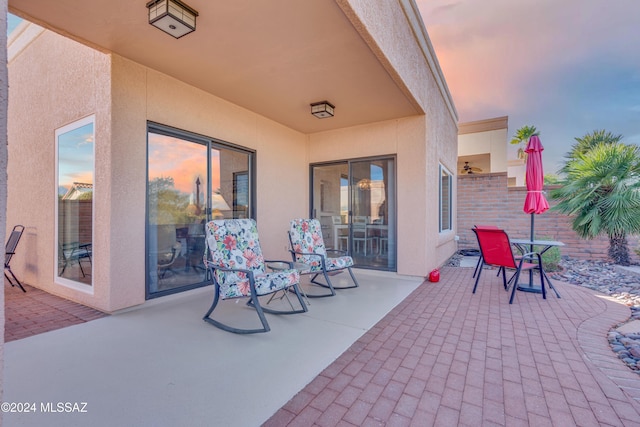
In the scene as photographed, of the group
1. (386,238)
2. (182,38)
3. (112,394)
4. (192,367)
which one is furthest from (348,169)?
(112,394)

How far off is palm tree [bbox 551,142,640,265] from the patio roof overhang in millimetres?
4873

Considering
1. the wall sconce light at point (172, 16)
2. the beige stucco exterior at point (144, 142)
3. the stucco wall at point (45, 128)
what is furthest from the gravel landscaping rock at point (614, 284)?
the stucco wall at point (45, 128)

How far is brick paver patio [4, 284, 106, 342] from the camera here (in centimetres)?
306

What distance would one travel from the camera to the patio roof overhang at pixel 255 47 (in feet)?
8.68

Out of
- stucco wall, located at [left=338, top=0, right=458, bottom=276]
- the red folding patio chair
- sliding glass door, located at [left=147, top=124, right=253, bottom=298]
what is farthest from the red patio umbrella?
sliding glass door, located at [left=147, top=124, right=253, bottom=298]

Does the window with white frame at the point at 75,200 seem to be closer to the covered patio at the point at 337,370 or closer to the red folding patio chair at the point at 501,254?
the covered patio at the point at 337,370

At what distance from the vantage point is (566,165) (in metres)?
7.19

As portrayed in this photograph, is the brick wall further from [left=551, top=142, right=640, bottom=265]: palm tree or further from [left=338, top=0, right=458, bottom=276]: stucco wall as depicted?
[left=338, top=0, right=458, bottom=276]: stucco wall

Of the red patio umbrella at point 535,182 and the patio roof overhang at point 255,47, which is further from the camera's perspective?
the red patio umbrella at point 535,182

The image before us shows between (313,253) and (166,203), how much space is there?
2221mm

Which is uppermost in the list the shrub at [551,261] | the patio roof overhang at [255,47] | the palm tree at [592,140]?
the palm tree at [592,140]

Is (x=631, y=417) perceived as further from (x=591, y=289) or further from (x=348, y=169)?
(x=348, y=169)

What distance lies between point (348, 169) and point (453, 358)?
4.37 metres

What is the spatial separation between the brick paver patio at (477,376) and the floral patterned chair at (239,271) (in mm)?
1023
